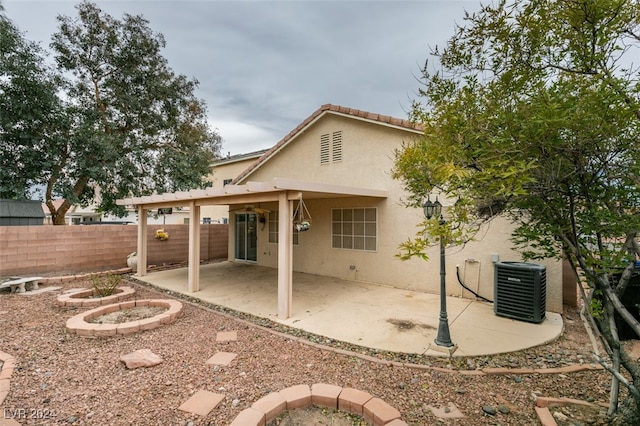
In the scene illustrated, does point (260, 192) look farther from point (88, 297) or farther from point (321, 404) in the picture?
point (88, 297)

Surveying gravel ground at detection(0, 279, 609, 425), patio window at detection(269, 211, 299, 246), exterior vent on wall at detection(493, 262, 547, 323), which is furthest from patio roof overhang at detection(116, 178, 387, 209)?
patio window at detection(269, 211, 299, 246)

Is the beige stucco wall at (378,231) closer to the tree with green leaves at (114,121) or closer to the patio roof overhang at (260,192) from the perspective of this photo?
the patio roof overhang at (260,192)

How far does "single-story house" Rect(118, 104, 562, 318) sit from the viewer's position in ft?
21.1

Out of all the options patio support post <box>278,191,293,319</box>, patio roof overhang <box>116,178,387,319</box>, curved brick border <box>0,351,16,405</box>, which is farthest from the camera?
patio support post <box>278,191,293,319</box>

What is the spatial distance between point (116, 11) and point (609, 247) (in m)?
17.7

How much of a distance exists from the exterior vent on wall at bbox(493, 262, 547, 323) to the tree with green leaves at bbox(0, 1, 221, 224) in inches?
544

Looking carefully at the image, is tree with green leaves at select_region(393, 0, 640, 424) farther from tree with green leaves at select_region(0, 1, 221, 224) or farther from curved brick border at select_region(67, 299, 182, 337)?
tree with green leaves at select_region(0, 1, 221, 224)

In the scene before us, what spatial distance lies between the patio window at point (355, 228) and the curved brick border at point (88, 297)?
20.9 ft

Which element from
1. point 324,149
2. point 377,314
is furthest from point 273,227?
point 377,314

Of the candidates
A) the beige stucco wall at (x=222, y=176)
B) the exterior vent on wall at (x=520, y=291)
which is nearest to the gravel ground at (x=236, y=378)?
the exterior vent on wall at (x=520, y=291)

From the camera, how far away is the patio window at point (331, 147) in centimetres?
997

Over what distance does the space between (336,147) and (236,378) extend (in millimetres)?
7965

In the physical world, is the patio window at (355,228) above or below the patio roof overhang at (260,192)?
below

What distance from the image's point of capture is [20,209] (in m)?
10.2
